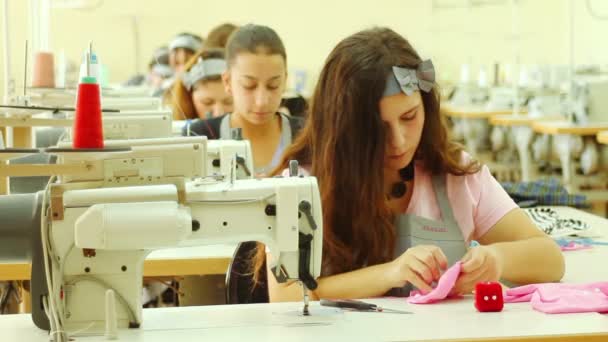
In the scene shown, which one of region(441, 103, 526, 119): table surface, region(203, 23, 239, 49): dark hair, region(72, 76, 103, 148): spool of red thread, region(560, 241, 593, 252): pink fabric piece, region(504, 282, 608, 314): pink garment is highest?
region(203, 23, 239, 49): dark hair

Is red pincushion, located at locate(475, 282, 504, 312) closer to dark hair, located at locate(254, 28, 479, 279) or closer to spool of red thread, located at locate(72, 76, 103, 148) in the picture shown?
dark hair, located at locate(254, 28, 479, 279)

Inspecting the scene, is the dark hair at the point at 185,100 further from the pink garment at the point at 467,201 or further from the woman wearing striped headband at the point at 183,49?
the pink garment at the point at 467,201

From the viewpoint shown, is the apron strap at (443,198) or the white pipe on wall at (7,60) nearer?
the apron strap at (443,198)

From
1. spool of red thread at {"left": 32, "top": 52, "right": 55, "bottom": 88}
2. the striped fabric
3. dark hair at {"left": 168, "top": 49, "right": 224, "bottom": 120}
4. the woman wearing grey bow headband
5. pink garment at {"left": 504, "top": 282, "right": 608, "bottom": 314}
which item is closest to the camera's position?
pink garment at {"left": 504, "top": 282, "right": 608, "bottom": 314}

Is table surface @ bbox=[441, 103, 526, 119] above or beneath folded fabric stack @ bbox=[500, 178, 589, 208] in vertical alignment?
above

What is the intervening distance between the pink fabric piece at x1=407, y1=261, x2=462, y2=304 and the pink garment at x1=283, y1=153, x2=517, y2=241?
1.40ft

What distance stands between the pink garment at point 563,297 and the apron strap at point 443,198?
0.38 metres

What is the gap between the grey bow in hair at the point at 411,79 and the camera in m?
2.17

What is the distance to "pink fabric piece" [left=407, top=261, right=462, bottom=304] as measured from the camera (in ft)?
6.26

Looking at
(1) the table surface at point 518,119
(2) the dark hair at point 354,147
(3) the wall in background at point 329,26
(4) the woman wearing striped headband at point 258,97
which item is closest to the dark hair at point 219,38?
(4) the woman wearing striped headband at point 258,97

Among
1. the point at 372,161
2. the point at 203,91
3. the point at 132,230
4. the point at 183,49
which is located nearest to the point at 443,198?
the point at 372,161

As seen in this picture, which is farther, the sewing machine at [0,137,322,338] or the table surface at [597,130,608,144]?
the table surface at [597,130,608,144]

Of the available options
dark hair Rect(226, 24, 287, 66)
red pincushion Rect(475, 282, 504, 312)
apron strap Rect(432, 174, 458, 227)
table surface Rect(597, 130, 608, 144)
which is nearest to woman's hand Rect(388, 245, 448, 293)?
red pincushion Rect(475, 282, 504, 312)

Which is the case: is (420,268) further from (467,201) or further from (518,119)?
(518,119)
